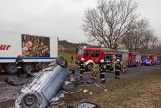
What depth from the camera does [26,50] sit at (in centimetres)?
2155

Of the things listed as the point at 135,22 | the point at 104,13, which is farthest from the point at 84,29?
the point at 135,22

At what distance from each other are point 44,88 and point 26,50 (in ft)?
41.2

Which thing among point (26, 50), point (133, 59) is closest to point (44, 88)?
point (26, 50)

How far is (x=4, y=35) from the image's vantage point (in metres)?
20.3

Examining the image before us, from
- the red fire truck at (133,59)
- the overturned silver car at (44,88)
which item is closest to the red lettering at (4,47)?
the overturned silver car at (44,88)

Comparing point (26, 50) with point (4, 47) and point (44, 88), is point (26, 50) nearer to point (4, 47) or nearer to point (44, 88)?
point (4, 47)

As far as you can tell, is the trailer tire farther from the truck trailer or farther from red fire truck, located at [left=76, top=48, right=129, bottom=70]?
red fire truck, located at [left=76, top=48, right=129, bottom=70]

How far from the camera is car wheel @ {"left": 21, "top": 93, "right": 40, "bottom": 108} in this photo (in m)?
8.84

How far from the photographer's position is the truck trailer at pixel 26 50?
2034cm

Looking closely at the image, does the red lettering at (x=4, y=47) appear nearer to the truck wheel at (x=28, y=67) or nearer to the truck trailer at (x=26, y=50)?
the truck trailer at (x=26, y=50)

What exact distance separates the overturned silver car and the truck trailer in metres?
9.67

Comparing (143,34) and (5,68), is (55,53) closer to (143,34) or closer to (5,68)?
(5,68)

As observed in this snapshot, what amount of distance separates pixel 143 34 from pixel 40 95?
211ft

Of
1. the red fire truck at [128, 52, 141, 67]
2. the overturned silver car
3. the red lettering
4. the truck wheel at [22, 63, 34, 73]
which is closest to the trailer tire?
the truck wheel at [22, 63, 34, 73]
